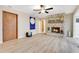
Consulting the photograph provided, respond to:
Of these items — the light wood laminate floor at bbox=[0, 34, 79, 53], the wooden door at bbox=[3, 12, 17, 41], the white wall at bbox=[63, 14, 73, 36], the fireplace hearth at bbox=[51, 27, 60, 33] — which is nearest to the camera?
the light wood laminate floor at bbox=[0, 34, 79, 53]

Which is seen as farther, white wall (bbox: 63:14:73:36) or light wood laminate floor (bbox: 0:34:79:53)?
white wall (bbox: 63:14:73:36)

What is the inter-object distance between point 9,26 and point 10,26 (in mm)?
144

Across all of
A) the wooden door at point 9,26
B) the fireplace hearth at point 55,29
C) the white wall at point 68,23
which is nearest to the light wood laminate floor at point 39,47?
the wooden door at point 9,26

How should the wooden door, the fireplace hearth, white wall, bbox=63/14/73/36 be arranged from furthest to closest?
the fireplace hearth → white wall, bbox=63/14/73/36 → the wooden door

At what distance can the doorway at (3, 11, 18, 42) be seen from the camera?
6841 mm

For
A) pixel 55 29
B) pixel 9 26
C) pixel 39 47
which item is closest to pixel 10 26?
pixel 9 26

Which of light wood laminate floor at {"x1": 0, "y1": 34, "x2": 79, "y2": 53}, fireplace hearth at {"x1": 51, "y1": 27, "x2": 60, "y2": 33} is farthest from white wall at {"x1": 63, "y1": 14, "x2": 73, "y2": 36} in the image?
light wood laminate floor at {"x1": 0, "y1": 34, "x2": 79, "y2": 53}

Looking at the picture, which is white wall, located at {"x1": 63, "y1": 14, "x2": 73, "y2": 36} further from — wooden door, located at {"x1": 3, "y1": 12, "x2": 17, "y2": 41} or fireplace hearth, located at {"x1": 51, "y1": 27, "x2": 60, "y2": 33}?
wooden door, located at {"x1": 3, "y1": 12, "x2": 17, "y2": 41}

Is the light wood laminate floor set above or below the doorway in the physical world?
below

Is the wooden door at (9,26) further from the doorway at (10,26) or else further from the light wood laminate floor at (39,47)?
the light wood laminate floor at (39,47)

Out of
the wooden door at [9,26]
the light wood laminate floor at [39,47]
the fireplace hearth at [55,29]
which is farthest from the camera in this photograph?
the fireplace hearth at [55,29]

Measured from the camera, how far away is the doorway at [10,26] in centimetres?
684
